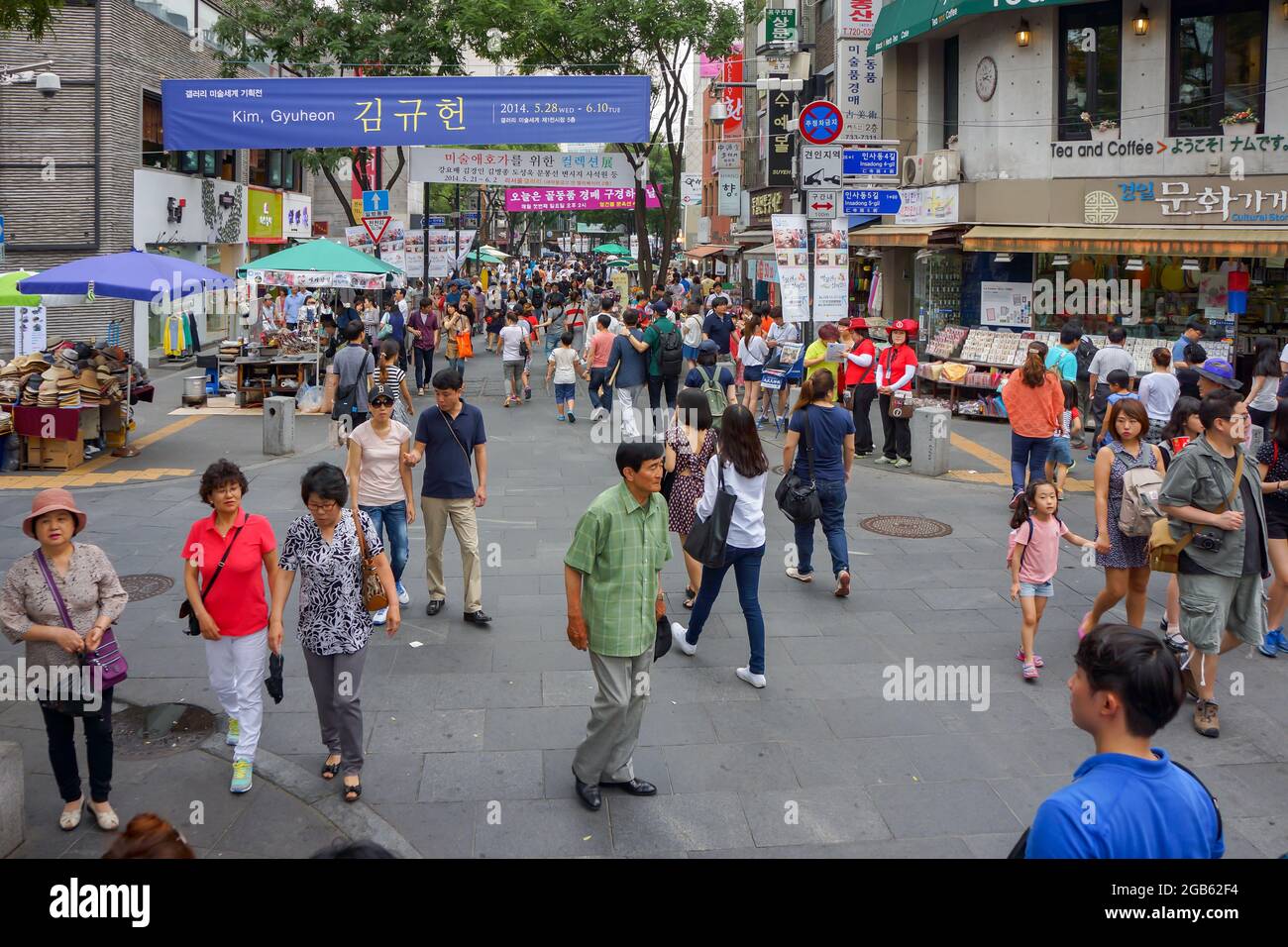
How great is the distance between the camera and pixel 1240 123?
18188 millimetres

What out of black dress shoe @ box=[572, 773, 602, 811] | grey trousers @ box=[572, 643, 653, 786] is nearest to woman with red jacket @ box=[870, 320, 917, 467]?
grey trousers @ box=[572, 643, 653, 786]

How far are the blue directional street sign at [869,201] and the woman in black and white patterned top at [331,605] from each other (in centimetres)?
1101

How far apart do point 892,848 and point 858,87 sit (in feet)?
72.2

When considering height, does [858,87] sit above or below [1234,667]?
above

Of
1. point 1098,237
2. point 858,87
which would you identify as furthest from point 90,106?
point 1098,237

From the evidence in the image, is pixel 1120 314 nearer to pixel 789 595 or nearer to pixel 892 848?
pixel 789 595

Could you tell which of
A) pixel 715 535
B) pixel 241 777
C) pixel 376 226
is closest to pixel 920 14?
pixel 376 226

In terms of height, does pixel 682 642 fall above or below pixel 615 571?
below

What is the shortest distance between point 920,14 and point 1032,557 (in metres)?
16.6

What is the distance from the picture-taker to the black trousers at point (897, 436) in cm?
1495

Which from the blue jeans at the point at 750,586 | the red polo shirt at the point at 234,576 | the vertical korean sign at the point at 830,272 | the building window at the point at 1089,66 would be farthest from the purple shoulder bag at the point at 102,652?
the building window at the point at 1089,66

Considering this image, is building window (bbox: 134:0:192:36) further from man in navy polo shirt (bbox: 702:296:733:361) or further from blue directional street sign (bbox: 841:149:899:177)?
blue directional street sign (bbox: 841:149:899:177)

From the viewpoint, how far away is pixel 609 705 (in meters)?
5.73

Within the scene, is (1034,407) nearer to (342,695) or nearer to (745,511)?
(745,511)
